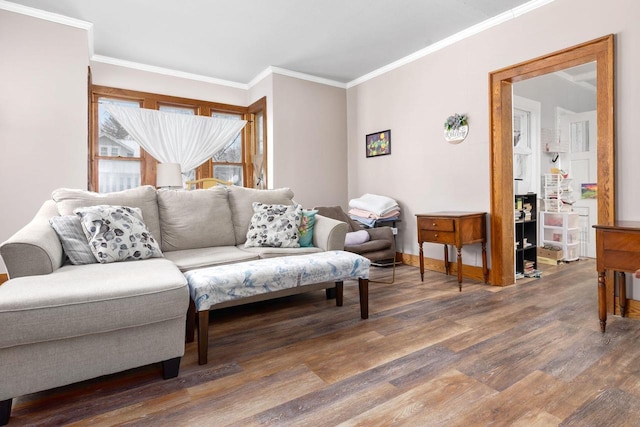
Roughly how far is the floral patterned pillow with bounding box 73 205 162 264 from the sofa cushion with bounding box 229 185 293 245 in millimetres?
801

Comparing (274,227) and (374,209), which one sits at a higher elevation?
(374,209)

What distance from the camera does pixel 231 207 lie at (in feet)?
10.4

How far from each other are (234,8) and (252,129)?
2.12 metres

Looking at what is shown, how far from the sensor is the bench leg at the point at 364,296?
2.42 metres

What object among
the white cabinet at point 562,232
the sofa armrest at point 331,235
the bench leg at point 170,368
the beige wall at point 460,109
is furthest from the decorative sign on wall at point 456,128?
the bench leg at point 170,368

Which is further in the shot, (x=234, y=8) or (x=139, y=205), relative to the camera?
(x=234, y=8)

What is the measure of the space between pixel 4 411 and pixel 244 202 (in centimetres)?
210

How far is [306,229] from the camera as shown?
304 cm

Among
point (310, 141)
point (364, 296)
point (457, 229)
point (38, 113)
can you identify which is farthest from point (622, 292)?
point (38, 113)

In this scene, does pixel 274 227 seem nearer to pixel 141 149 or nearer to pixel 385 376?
pixel 385 376

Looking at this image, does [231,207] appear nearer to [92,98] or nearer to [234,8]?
[234,8]

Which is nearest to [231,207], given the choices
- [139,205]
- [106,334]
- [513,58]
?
[139,205]

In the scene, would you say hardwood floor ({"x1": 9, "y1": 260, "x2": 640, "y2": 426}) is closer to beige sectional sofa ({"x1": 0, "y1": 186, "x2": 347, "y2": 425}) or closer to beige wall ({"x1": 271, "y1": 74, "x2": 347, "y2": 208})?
beige sectional sofa ({"x1": 0, "y1": 186, "x2": 347, "y2": 425})

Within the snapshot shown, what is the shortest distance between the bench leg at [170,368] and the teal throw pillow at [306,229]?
147cm
